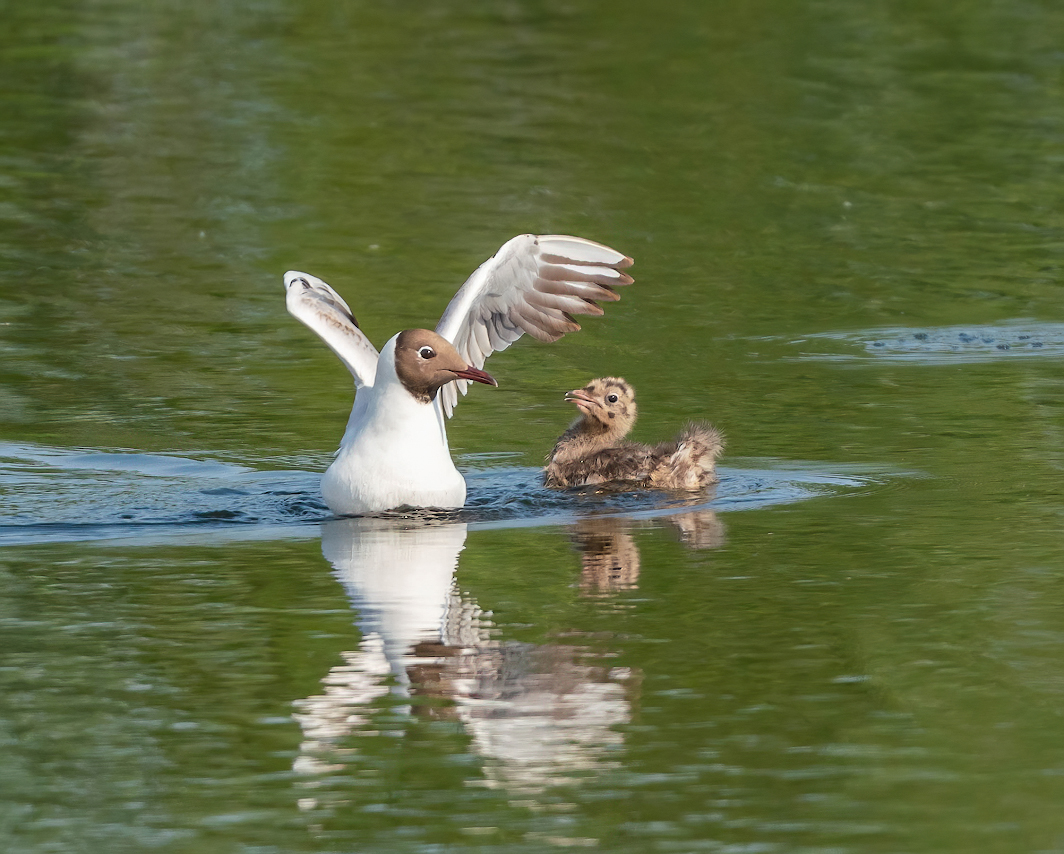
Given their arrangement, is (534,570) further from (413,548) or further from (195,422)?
(195,422)

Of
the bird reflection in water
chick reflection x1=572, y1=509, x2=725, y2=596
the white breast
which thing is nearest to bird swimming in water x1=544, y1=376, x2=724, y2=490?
chick reflection x1=572, y1=509, x2=725, y2=596

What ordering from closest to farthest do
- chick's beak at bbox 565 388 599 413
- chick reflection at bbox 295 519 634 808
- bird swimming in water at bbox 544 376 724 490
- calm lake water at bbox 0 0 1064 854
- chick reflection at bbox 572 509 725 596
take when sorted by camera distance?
calm lake water at bbox 0 0 1064 854 < chick reflection at bbox 295 519 634 808 < chick reflection at bbox 572 509 725 596 < bird swimming in water at bbox 544 376 724 490 < chick's beak at bbox 565 388 599 413

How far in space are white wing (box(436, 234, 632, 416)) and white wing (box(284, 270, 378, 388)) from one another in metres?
0.48

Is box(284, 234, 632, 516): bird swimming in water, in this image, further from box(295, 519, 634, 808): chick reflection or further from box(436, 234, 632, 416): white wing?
box(295, 519, 634, 808): chick reflection

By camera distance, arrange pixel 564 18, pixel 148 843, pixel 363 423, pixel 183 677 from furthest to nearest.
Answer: pixel 564 18, pixel 363 423, pixel 183 677, pixel 148 843

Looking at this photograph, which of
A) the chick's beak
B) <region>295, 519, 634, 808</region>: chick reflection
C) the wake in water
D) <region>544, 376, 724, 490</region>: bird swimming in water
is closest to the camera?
<region>295, 519, 634, 808</region>: chick reflection

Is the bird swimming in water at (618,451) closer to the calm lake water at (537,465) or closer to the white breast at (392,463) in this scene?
the calm lake water at (537,465)

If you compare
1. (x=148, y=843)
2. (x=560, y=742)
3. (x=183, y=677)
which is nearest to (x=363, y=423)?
(x=183, y=677)

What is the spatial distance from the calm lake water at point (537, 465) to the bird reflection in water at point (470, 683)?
2cm

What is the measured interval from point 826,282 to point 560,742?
9928 mm

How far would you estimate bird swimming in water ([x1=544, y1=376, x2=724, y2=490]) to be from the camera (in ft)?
35.3

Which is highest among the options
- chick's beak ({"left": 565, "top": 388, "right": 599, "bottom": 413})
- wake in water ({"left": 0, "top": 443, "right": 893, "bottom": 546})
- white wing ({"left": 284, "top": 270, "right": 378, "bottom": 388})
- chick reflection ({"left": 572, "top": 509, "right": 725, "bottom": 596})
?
white wing ({"left": 284, "top": 270, "right": 378, "bottom": 388})

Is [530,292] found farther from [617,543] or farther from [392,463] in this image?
[617,543]

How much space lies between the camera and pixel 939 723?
6629mm
